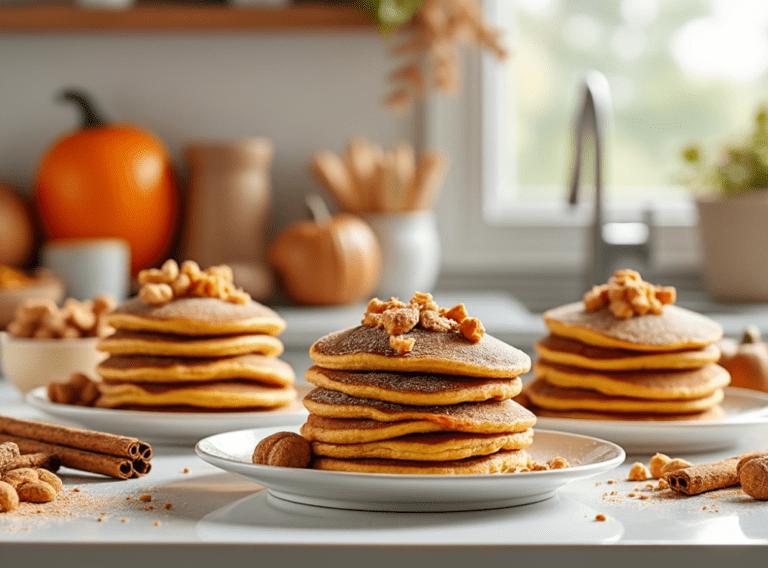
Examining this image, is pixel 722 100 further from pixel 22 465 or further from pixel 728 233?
pixel 22 465

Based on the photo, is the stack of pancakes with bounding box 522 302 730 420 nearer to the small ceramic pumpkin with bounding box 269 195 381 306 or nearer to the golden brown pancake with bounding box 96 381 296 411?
the golden brown pancake with bounding box 96 381 296 411

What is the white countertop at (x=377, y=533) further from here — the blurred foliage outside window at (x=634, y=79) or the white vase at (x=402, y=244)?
the blurred foliage outside window at (x=634, y=79)

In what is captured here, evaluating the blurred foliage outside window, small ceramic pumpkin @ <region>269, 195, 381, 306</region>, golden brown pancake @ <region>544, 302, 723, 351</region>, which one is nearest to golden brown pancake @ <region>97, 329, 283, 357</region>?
golden brown pancake @ <region>544, 302, 723, 351</region>

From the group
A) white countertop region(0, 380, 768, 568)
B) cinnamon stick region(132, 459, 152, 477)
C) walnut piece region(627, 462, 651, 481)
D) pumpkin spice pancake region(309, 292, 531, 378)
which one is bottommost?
walnut piece region(627, 462, 651, 481)

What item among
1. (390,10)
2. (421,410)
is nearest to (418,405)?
(421,410)

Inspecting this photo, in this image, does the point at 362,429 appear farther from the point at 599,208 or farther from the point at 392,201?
the point at 392,201

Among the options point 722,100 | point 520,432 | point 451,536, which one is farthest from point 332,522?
point 722,100
